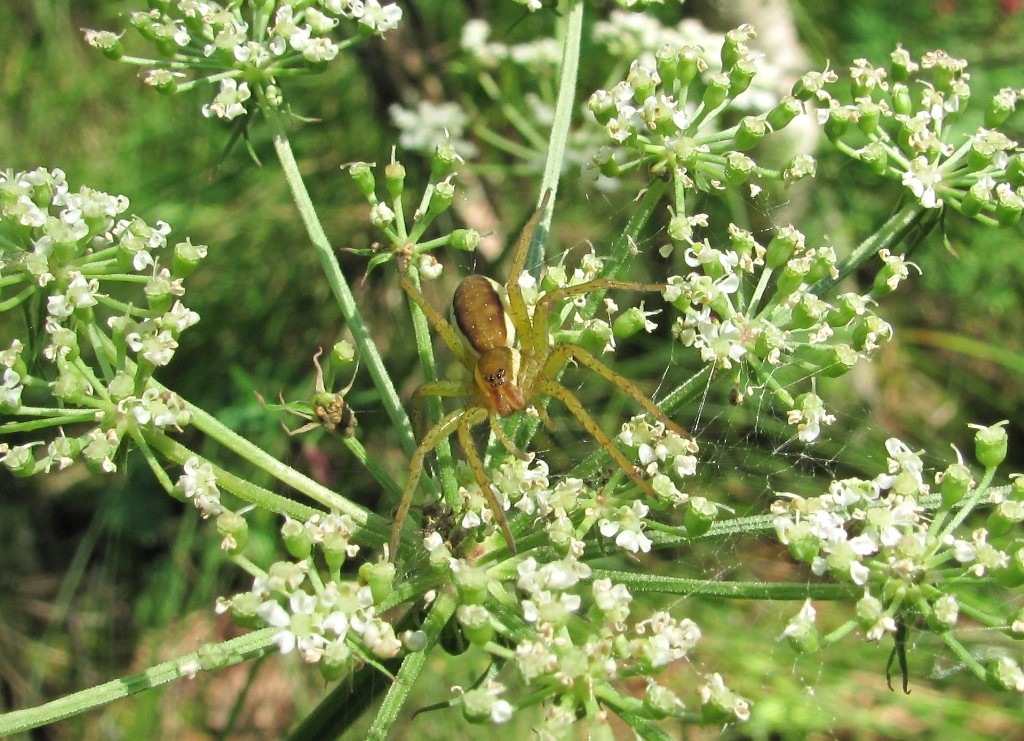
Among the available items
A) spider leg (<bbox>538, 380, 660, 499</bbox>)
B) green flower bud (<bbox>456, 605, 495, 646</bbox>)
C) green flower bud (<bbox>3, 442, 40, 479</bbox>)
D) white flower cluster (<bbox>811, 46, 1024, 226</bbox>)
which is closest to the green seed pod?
white flower cluster (<bbox>811, 46, 1024, 226</bbox>)

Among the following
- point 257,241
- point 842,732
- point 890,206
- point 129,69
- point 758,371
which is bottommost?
point 842,732

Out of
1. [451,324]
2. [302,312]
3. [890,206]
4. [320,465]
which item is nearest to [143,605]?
[320,465]

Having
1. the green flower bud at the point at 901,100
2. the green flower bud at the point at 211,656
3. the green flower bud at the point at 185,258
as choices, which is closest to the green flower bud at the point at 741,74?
the green flower bud at the point at 901,100

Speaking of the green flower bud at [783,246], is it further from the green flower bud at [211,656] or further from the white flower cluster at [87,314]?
the green flower bud at [211,656]

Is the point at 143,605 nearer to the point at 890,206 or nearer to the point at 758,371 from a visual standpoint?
the point at 758,371

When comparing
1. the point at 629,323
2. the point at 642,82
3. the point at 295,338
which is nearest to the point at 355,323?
the point at 629,323

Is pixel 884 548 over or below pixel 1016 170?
below

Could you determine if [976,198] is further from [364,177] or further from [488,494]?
[364,177]
